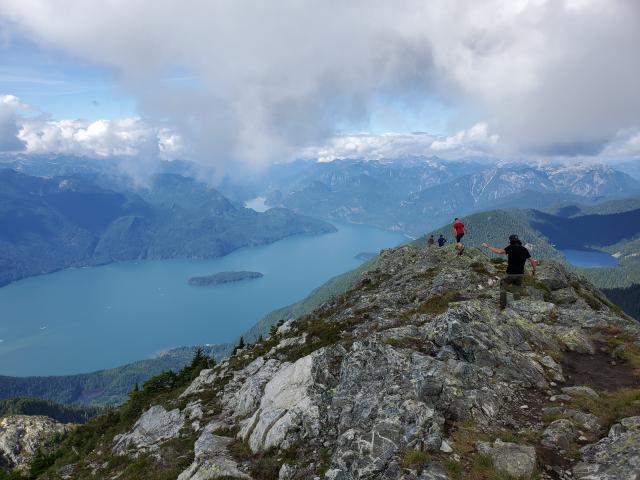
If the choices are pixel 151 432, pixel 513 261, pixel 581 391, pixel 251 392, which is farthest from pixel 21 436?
pixel 581 391

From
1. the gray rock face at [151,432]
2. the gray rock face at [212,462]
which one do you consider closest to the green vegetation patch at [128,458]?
the gray rock face at [151,432]

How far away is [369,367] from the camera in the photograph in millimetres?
18453

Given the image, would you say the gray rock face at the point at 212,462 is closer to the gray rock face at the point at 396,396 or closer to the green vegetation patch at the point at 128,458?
the gray rock face at the point at 396,396

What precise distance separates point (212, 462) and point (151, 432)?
14.1 metres

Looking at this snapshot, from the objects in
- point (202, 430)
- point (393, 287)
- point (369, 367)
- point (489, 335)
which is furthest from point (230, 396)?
point (393, 287)

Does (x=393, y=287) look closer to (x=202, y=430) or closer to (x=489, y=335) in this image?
Result: (x=489, y=335)

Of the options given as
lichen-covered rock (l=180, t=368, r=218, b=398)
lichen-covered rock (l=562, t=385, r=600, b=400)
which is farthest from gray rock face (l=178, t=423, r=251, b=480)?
lichen-covered rock (l=562, t=385, r=600, b=400)

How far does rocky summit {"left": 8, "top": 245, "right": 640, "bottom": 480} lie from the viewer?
39.5 feet

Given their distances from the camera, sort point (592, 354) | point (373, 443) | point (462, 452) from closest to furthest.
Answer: point (462, 452) → point (373, 443) → point (592, 354)

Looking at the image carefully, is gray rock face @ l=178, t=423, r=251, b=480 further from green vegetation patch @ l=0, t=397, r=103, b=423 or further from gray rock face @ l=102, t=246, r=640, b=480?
green vegetation patch @ l=0, t=397, r=103, b=423

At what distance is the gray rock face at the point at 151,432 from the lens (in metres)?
24.4

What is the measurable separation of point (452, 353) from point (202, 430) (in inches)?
589

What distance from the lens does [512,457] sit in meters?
11.4

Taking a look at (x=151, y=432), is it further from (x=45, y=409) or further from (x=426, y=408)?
(x=45, y=409)
